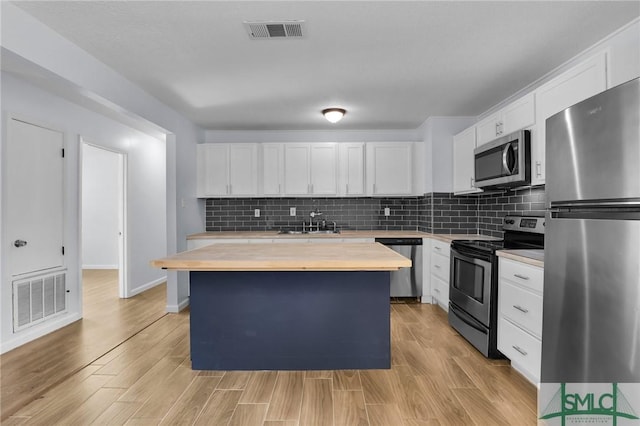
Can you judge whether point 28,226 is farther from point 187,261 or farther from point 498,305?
point 498,305

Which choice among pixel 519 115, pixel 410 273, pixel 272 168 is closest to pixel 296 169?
pixel 272 168

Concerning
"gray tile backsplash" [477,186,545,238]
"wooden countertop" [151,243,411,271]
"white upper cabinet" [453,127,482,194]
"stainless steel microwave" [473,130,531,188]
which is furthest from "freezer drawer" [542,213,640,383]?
"white upper cabinet" [453,127,482,194]

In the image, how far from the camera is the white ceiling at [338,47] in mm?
2098

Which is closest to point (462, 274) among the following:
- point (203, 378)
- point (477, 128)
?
point (477, 128)

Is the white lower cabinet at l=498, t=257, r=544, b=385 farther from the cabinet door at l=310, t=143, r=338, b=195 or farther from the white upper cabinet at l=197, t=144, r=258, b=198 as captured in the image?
the white upper cabinet at l=197, t=144, r=258, b=198

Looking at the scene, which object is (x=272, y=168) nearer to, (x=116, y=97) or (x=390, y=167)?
(x=390, y=167)

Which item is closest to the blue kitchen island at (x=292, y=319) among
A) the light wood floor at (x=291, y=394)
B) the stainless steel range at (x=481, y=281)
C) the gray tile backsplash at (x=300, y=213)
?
the light wood floor at (x=291, y=394)

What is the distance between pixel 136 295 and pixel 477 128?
4.98 m

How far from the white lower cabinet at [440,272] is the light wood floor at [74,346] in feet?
10.8

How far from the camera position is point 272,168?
4934mm

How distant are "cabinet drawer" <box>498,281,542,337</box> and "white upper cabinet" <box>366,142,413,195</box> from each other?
2362mm

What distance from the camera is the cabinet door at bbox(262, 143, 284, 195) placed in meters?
4.92

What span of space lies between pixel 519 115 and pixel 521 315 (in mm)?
1660

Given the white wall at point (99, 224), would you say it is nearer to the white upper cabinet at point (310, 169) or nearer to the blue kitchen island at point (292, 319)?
the white upper cabinet at point (310, 169)
